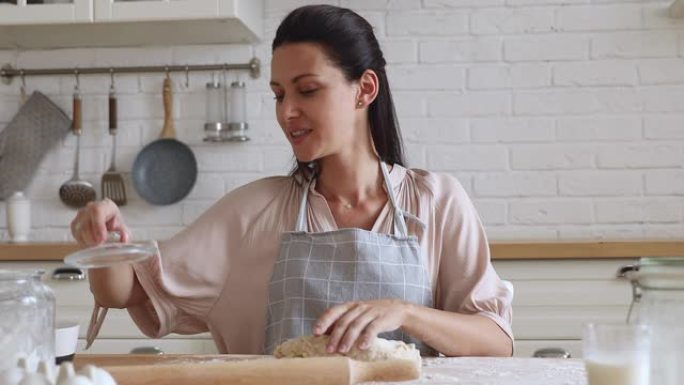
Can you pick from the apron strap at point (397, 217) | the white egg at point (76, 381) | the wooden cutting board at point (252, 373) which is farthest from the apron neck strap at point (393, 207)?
the white egg at point (76, 381)

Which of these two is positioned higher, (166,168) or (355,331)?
(166,168)

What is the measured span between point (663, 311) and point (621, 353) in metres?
0.06

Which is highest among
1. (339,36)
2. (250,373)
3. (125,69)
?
(125,69)

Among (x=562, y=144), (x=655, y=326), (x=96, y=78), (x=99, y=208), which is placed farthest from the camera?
(x=96, y=78)

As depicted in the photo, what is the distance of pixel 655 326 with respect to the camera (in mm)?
796

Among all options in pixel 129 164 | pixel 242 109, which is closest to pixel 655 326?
pixel 242 109

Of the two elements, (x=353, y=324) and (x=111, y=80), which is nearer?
(x=353, y=324)

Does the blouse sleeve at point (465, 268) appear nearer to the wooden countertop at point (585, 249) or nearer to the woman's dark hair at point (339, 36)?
the woman's dark hair at point (339, 36)

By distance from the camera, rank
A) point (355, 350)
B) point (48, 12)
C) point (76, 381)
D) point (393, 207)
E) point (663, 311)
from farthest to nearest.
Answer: point (48, 12) < point (393, 207) < point (355, 350) < point (663, 311) < point (76, 381)

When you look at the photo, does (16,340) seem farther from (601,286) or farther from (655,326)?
(601,286)

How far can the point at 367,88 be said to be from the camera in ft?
5.24

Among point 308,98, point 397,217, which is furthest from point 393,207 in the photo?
point 308,98

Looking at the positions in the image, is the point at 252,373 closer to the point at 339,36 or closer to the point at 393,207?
the point at 393,207

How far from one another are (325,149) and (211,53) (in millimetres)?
1401
